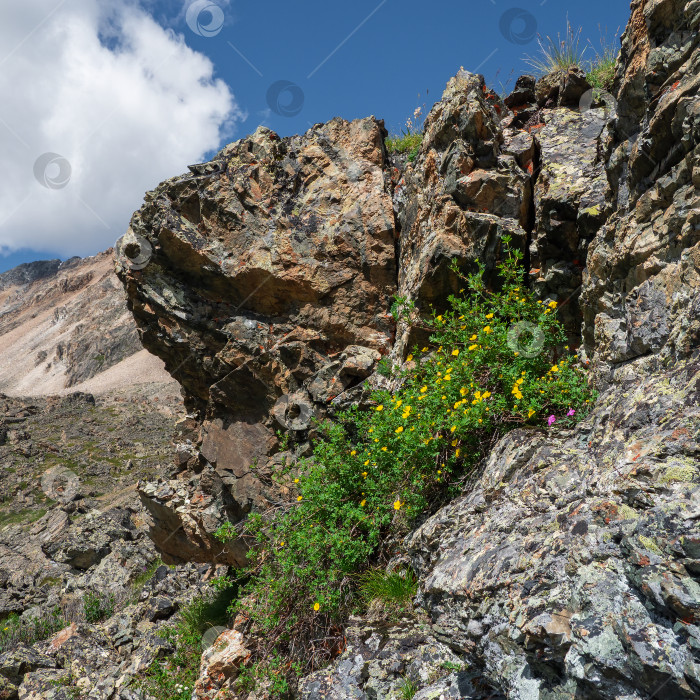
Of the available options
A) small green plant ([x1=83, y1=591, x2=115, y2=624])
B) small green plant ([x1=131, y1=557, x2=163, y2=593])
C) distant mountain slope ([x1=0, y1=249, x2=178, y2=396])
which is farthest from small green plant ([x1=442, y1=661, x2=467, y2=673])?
distant mountain slope ([x1=0, y1=249, x2=178, y2=396])

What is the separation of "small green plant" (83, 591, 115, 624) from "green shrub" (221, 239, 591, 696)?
1268cm

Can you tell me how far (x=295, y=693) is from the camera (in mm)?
4938

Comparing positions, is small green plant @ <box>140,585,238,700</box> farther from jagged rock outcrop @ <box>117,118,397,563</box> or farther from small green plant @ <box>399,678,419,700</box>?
small green plant @ <box>399,678,419,700</box>

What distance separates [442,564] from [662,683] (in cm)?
171

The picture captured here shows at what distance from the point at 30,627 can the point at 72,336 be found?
247 feet

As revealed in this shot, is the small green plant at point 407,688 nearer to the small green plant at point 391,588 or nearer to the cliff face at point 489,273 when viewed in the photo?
the cliff face at point 489,273

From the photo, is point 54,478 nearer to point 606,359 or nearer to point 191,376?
point 191,376

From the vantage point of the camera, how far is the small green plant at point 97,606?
614 inches

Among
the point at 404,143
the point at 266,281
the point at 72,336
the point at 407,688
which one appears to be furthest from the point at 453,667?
the point at 72,336

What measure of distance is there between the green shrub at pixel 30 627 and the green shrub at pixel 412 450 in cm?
1397

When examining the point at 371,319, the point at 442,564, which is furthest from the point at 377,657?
the point at 371,319

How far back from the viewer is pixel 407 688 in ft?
12.1

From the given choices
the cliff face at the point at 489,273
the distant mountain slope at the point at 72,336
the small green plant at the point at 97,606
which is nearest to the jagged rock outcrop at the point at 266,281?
the cliff face at the point at 489,273

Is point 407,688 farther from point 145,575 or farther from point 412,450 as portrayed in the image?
point 145,575
